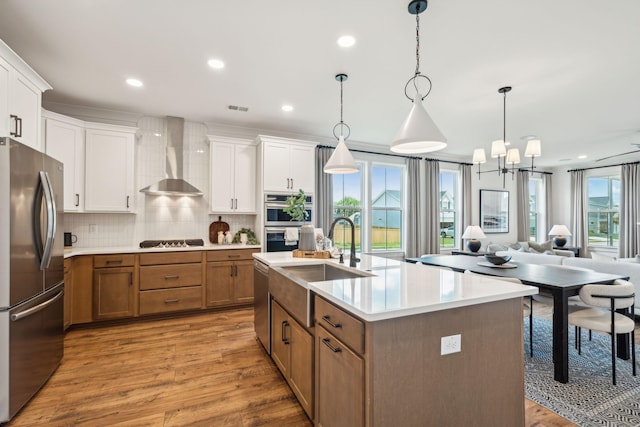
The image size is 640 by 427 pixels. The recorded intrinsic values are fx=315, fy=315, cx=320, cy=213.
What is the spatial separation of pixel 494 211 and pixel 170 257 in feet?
24.0

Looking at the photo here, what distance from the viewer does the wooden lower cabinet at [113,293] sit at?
3.76 metres

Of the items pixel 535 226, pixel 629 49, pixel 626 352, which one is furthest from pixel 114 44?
pixel 535 226

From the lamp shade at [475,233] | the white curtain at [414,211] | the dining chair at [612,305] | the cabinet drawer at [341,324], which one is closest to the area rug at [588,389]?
the dining chair at [612,305]

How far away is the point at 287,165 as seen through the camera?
4.81 m

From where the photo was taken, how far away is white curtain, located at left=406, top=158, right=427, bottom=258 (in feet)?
20.9

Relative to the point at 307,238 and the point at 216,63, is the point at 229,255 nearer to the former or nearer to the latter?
the point at 307,238

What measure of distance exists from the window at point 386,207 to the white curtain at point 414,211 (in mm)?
218

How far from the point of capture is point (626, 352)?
2.91m

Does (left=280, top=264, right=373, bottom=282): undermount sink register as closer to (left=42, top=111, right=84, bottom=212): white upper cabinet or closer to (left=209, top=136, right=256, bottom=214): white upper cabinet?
(left=209, top=136, right=256, bottom=214): white upper cabinet

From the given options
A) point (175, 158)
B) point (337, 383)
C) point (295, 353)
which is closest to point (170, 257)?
point (175, 158)

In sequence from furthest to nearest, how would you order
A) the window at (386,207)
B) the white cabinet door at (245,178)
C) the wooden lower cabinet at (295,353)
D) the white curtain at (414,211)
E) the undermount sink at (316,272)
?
1. the white curtain at (414,211)
2. the window at (386,207)
3. the white cabinet door at (245,178)
4. the undermount sink at (316,272)
5. the wooden lower cabinet at (295,353)

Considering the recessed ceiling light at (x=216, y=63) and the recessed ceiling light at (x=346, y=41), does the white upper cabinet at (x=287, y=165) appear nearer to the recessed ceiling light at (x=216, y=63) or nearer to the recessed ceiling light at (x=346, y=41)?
the recessed ceiling light at (x=216, y=63)

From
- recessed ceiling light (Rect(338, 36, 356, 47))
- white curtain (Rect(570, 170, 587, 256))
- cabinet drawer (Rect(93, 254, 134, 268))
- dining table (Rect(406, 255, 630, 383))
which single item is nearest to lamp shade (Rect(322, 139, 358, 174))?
recessed ceiling light (Rect(338, 36, 356, 47))

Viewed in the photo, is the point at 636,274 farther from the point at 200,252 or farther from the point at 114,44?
the point at 114,44
